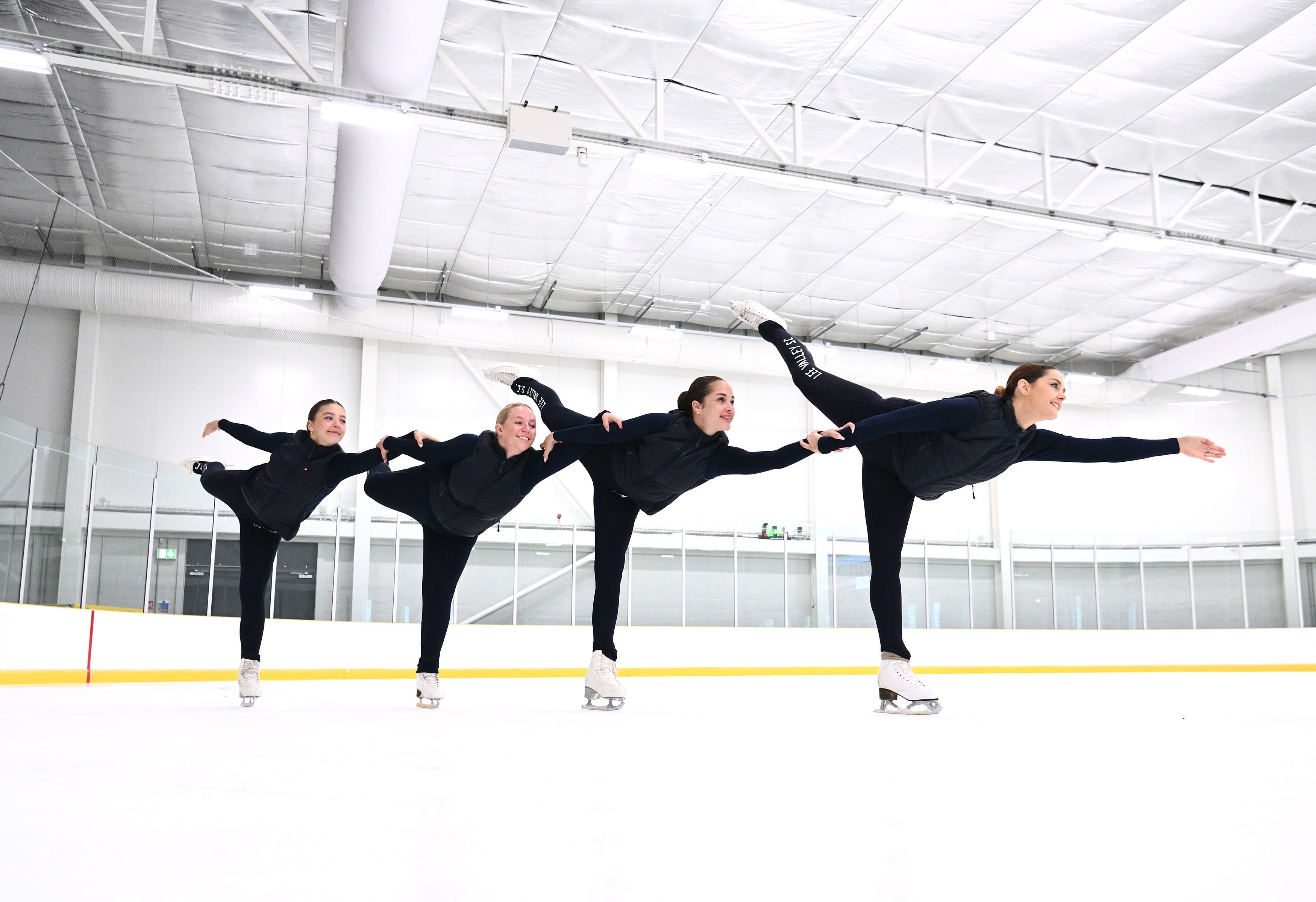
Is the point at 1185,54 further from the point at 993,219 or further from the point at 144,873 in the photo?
the point at 144,873

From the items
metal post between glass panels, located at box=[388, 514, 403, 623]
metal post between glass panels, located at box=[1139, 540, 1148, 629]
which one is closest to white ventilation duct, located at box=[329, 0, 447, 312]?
metal post between glass panels, located at box=[388, 514, 403, 623]

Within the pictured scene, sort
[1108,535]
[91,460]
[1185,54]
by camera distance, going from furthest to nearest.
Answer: [1108,535]
[1185,54]
[91,460]

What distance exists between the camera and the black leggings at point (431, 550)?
198 inches

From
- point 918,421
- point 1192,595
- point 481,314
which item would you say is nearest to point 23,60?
point 481,314

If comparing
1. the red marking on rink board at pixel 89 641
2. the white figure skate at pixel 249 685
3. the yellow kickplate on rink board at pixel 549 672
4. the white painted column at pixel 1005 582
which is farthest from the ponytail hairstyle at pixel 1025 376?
the white painted column at pixel 1005 582

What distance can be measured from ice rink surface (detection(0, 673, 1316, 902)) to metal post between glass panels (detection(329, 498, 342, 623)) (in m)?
6.40

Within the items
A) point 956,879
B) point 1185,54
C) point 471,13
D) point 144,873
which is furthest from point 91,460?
point 1185,54

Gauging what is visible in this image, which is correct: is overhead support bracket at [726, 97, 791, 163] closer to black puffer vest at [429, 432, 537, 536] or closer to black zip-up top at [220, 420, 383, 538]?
black puffer vest at [429, 432, 537, 536]

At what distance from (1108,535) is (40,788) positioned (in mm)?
14865

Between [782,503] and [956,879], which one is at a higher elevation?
[782,503]

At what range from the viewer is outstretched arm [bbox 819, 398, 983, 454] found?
4.09 meters

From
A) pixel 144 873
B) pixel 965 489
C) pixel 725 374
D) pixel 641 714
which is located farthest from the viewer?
pixel 965 489

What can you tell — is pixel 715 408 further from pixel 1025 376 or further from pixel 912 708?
pixel 912 708

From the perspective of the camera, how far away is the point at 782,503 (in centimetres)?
1744
